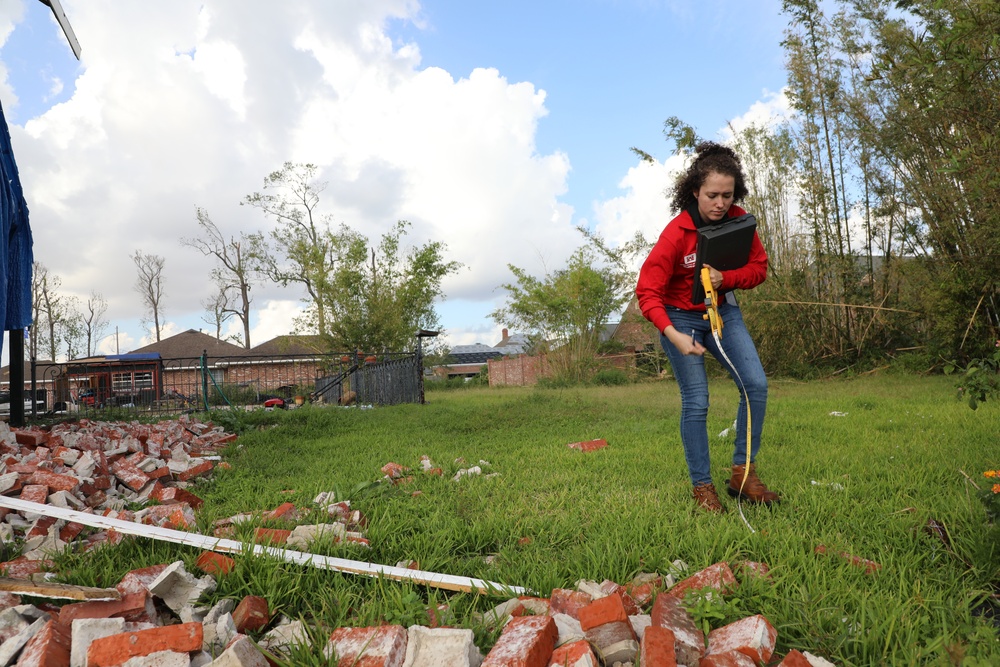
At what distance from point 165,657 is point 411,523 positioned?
121 centimetres

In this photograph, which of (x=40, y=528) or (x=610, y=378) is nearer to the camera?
(x=40, y=528)

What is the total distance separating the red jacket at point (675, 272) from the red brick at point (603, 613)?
1.49 m

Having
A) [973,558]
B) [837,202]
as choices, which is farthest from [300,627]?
[837,202]

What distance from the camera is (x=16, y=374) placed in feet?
19.9

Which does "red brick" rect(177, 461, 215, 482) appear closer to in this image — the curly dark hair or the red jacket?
the red jacket

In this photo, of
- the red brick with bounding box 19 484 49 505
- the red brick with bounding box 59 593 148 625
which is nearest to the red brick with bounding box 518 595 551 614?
the red brick with bounding box 59 593 148 625

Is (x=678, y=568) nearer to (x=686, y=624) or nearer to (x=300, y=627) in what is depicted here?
(x=686, y=624)

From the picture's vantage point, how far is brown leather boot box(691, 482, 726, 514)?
2623 millimetres

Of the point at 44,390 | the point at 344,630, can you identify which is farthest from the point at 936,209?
the point at 44,390

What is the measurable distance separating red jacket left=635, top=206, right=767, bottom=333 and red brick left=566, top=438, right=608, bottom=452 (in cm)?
199

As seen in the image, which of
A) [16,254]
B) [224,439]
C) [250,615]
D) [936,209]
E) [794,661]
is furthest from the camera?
[936,209]

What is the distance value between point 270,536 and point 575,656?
4.27 ft

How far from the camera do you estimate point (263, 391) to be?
1719cm

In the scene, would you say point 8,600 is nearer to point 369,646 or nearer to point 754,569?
point 369,646
